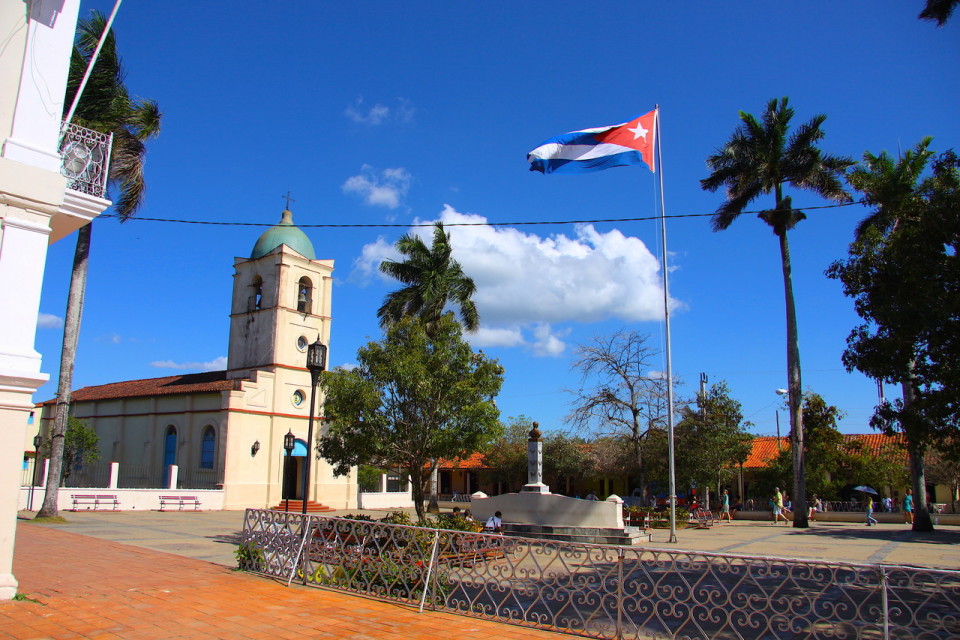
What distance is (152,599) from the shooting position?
8102 millimetres

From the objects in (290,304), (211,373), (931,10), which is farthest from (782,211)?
(211,373)

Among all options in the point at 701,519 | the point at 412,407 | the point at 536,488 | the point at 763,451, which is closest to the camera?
the point at 412,407

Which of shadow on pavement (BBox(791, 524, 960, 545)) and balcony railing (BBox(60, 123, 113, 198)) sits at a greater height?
balcony railing (BBox(60, 123, 113, 198))

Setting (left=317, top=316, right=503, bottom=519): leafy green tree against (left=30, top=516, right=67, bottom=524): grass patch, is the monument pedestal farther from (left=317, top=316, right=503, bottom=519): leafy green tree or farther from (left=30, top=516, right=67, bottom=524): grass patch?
(left=30, top=516, right=67, bottom=524): grass patch

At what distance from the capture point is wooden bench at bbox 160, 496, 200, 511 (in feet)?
93.3

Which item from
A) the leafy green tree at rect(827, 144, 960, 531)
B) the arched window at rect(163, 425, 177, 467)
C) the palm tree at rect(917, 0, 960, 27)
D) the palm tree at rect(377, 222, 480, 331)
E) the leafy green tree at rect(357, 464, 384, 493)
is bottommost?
the leafy green tree at rect(357, 464, 384, 493)

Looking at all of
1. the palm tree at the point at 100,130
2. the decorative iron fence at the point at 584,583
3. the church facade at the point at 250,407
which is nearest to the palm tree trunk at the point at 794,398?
the decorative iron fence at the point at 584,583

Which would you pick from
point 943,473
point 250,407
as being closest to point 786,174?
point 943,473

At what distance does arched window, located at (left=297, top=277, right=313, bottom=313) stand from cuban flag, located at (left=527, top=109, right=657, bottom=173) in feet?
77.0

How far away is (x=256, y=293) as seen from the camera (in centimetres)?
3638

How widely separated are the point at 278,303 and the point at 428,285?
35.7 feet

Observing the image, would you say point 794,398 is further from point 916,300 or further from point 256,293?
point 256,293

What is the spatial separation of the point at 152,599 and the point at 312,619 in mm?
2261

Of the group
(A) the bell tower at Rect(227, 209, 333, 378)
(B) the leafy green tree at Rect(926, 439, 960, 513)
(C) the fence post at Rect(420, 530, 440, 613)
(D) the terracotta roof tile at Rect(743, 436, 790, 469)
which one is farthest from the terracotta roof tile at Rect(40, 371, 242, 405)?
(B) the leafy green tree at Rect(926, 439, 960, 513)
